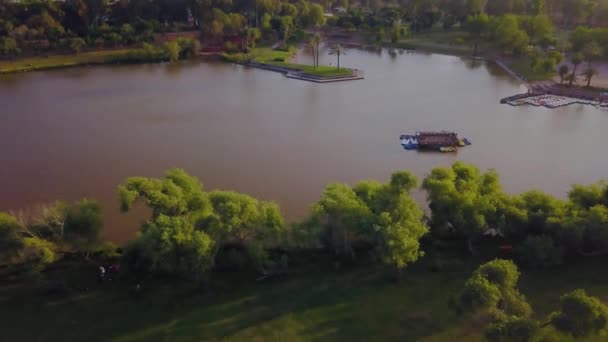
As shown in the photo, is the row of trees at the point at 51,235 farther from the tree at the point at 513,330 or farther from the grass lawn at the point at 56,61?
the grass lawn at the point at 56,61

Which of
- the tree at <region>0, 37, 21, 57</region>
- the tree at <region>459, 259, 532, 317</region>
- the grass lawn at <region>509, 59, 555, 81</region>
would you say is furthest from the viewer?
the tree at <region>0, 37, 21, 57</region>

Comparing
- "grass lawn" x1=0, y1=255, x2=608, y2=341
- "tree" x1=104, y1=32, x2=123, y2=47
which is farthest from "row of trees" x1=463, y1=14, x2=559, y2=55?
"tree" x1=104, y1=32, x2=123, y2=47

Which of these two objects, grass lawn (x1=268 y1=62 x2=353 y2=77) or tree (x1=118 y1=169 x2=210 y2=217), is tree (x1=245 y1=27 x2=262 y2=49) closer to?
grass lawn (x1=268 y1=62 x2=353 y2=77)

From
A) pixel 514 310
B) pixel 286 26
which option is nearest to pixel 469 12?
pixel 286 26

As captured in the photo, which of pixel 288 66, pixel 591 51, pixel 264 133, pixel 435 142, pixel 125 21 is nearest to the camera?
pixel 435 142

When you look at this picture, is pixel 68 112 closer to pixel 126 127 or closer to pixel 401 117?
pixel 126 127

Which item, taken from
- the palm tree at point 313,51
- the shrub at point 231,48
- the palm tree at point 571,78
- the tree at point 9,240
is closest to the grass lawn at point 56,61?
the shrub at point 231,48

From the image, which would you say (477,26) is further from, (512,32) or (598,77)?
(598,77)
